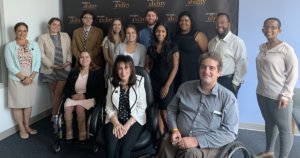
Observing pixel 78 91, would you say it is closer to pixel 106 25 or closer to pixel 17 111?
pixel 17 111

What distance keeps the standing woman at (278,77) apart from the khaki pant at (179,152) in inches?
38.2

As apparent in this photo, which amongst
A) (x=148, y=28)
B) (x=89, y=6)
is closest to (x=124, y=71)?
(x=148, y=28)

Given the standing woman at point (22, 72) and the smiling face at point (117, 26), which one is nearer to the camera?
the standing woman at point (22, 72)

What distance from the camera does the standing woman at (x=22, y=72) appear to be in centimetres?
357

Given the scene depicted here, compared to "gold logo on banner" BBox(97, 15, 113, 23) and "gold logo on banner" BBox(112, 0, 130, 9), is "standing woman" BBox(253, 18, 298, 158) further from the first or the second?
"gold logo on banner" BBox(97, 15, 113, 23)

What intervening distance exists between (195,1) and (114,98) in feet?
6.21

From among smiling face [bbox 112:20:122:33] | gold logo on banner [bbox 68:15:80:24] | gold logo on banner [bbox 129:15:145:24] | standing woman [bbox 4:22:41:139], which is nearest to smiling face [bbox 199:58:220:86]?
smiling face [bbox 112:20:122:33]

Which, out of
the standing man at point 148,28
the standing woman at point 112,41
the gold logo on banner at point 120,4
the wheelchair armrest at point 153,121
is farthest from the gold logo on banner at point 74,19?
the wheelchair armrest at point 153,121

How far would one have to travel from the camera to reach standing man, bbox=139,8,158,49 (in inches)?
145

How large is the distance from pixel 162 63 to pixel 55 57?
1688mm

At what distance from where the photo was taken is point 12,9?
3.76 metres

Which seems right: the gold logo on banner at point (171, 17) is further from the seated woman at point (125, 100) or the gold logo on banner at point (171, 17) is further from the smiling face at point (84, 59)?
the seated woman at point (125, 100)

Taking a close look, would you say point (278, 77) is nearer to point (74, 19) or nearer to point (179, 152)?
point (179, 152)

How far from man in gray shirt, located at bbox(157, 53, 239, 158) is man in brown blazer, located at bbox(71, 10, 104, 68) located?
2215mm
